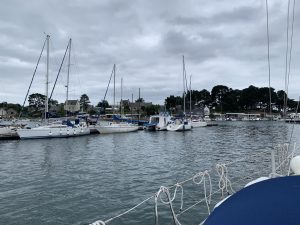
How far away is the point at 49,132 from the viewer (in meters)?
49.4

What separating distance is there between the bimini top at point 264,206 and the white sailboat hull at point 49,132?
47.9 meters

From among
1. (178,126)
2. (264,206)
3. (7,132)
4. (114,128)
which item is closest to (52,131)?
(7,132)

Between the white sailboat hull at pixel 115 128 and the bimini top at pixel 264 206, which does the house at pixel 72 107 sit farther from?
the bimini top at pixel 264 206

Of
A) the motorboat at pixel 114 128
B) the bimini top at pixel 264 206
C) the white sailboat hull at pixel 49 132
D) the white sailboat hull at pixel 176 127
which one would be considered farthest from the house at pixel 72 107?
the bimini top at pixel 264 206

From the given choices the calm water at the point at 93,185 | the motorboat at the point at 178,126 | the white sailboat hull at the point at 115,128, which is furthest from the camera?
the motorboat at the point at 178,126

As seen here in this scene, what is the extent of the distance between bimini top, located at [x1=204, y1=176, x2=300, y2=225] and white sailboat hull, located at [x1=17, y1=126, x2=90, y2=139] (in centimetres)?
4791

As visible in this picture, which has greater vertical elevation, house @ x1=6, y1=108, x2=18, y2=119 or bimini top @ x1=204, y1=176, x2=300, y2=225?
house @ x1=6, y1=108, x2=18, y2=119

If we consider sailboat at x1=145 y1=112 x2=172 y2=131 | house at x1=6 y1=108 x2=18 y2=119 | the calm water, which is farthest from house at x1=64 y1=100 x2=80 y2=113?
house at x1=6 y1=108 x2=18 y2=119

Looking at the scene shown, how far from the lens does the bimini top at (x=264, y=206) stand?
344 cm

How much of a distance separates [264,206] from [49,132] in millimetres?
49002

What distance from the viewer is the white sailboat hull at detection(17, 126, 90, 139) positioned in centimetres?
4753

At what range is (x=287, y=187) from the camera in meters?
3.69

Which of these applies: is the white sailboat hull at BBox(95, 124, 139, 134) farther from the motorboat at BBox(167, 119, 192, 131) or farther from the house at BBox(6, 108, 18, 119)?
the house at BBox(6, 108, 18, 119)

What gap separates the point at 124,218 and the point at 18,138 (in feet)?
140
